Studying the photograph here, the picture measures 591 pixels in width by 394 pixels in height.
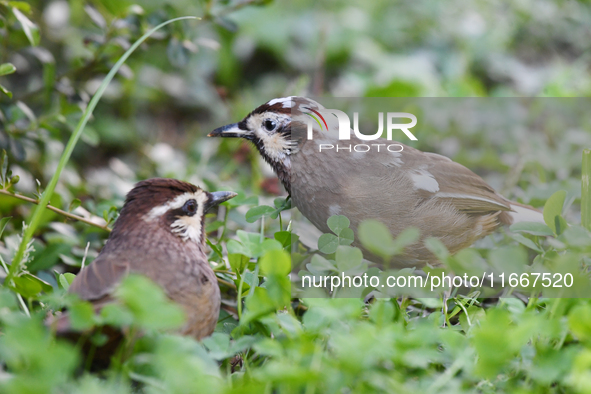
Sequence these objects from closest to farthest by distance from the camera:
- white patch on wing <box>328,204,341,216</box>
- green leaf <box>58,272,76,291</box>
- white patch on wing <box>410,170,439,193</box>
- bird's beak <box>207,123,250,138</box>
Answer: green leaf <box>58,272,76,291</box>
white patch on wing <box>328,204,341,216</box>
white patch on wing <box>410,170,439,193</box>
bird's beak <box>207,123,250,138</box>

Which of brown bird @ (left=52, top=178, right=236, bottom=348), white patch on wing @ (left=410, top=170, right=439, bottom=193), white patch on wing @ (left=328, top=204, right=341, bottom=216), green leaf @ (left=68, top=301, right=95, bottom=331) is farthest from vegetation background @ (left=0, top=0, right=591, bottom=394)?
white patch on wing @ (left=410, top=170, right=439, bottom=193)

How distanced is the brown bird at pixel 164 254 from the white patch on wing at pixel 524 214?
4.29 feet

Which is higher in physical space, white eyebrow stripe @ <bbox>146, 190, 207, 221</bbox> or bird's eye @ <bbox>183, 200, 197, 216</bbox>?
white eyebrow stripe @ <bbox>146, 190, 207, 221</bbox>

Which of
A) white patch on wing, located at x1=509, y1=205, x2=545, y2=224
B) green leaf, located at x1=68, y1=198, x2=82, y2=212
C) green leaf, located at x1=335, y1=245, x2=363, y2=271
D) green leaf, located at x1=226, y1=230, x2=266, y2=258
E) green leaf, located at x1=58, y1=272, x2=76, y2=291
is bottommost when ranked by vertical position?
green leaf, located at x1=58, y1=272, x2=76, y2=291

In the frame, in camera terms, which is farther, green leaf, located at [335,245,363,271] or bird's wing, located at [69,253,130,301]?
green leaf, located at [335,245,363,271]

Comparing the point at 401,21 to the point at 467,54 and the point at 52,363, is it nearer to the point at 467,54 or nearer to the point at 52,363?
the point at 467,54

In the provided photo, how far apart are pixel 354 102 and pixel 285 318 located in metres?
1.66

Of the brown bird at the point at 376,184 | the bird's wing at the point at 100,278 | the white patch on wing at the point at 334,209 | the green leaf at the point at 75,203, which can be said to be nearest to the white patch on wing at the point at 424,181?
the brown bird at the point at 376,184

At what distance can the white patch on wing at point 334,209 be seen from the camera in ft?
7.34

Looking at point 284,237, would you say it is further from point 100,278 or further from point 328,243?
point 100,278

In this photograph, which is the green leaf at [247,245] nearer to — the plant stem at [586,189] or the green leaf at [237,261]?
the green leaf at [237,261]

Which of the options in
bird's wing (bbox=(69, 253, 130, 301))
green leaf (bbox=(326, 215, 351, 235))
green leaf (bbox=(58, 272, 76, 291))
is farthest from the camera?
green leaf (bbox=(326, 215, 351, 235))

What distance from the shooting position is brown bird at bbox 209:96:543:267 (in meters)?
2.26

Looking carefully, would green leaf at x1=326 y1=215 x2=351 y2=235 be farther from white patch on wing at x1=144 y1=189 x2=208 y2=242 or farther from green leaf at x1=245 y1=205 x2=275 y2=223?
white patch on wing at x1=144 y1=189 x2=208 y2=242
